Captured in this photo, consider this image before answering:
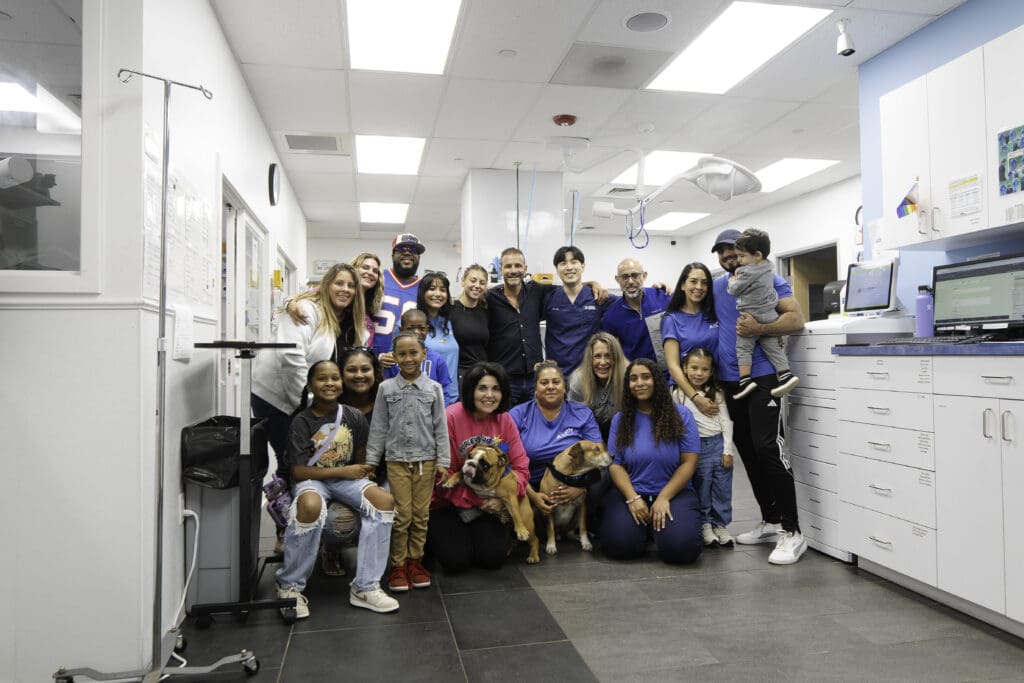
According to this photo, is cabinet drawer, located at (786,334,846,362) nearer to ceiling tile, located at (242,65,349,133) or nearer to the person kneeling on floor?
the person kneeling on floor

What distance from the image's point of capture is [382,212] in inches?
320

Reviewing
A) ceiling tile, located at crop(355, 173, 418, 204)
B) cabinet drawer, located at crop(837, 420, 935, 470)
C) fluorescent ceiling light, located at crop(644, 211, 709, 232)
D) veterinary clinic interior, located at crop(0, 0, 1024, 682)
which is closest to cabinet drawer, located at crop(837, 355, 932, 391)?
veterinary clinic interior, located at crop(0, 0, 1024, 682)

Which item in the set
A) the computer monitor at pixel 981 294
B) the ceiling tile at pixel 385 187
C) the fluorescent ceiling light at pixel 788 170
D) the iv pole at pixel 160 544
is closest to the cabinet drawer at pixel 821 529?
the computer monitor at pixel 981 294

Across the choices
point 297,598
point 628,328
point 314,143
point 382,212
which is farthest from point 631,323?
point 382,212

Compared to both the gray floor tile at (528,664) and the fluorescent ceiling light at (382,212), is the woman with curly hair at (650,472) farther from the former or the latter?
the fluorescent ceiling light at (382,212)

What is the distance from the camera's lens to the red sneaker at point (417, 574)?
2705mm

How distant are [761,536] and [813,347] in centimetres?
98

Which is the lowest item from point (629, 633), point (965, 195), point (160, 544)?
point (629, 633)

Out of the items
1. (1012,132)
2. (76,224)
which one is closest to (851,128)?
(1012,132)

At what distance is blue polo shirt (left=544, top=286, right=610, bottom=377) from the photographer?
362 cm

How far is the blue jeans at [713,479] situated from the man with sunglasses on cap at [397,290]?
167cm

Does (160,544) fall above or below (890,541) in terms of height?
above

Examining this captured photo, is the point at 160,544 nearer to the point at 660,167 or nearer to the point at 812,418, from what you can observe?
the point at 812,418

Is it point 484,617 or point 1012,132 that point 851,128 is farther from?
point 484,617
